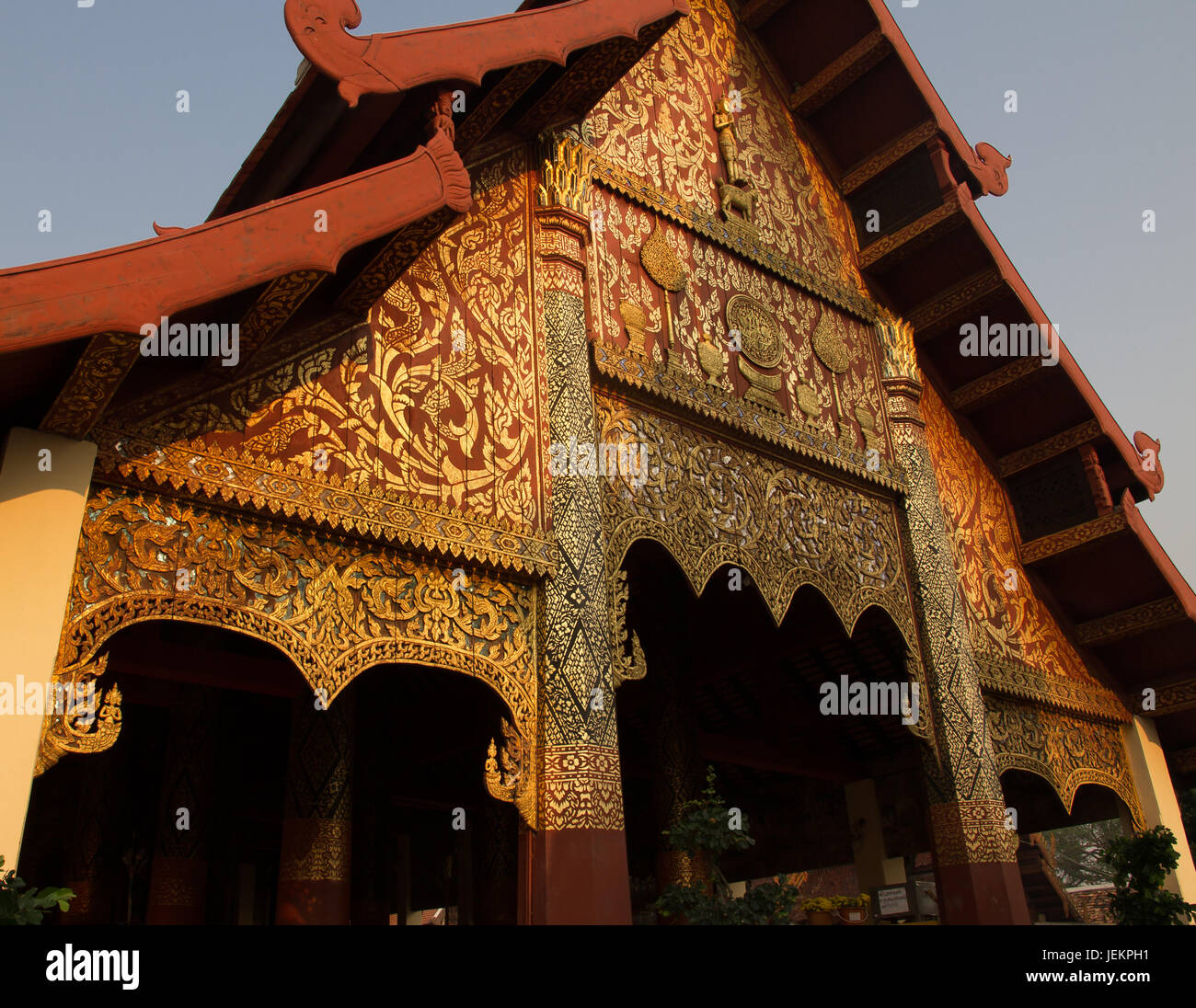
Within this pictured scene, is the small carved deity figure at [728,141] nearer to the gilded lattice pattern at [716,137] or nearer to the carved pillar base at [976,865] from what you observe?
the gilded lattice pattern at [716,137]

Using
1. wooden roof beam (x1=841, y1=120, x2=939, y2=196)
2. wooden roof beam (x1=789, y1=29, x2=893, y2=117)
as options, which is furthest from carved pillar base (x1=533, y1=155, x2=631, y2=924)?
wooden roof beam (x1=841, y1=120, x2=939, y2=196)

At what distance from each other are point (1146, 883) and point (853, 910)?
2231 mm

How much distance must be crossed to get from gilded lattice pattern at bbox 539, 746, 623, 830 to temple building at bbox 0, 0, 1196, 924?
20 millimetres

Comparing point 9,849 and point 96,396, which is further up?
point 96,396

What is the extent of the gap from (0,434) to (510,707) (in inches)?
104

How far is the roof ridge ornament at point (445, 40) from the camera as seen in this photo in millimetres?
4625

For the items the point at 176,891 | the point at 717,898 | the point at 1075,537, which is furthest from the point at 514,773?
the point at 1075,537

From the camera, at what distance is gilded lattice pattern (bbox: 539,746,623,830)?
5168 mm

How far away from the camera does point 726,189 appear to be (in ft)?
28.0

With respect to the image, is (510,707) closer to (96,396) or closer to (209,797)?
(96,396)

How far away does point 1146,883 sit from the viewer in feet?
24.3

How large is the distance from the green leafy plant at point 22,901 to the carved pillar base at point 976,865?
6192 mm

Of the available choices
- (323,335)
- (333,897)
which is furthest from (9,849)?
(333,897)

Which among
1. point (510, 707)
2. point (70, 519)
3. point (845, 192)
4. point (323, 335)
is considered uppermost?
point (845, 192)
